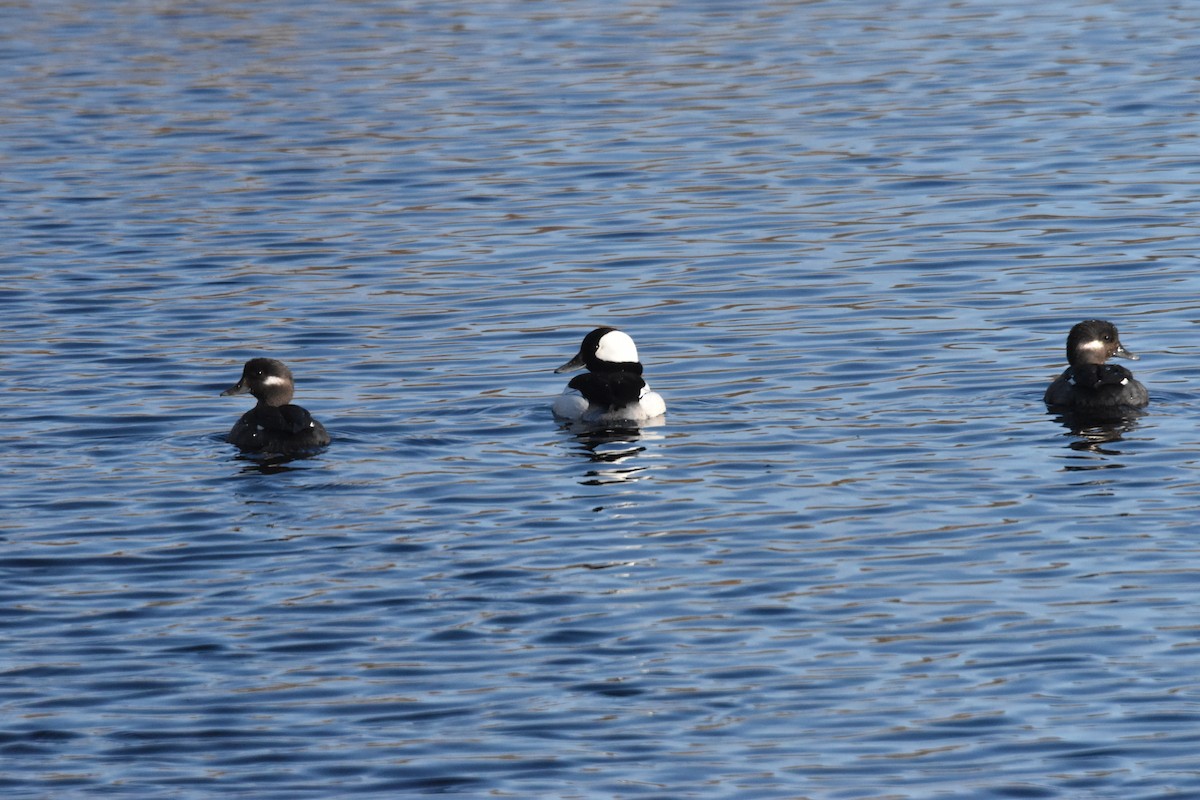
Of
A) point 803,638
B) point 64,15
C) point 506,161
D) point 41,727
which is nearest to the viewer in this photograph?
point 41,727

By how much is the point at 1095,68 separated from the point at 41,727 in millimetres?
23092

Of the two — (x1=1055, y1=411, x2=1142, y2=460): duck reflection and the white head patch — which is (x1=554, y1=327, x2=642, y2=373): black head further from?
(x1=1055, y1=411, x2=1142, y2=460): duck reflection

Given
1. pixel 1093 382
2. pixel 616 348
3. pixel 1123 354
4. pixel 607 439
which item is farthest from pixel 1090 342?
pixel 607 439

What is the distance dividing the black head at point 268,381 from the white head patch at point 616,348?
228cm

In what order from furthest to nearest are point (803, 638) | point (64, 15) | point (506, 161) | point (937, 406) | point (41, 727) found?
point (64, 15), point (506, 161), point (937, 406), point (803, 638), point (41, 727)

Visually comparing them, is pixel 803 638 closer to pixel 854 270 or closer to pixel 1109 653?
pixel 1109 653

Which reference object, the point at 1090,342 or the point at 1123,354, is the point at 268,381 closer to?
the point at 1090,342

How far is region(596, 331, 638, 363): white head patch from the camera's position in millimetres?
15883

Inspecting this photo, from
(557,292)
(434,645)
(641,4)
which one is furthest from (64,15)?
(434,645)

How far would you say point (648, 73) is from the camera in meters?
30.9

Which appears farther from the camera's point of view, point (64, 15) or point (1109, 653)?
point (64, 15)

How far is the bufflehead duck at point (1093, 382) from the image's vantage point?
14.7 metres

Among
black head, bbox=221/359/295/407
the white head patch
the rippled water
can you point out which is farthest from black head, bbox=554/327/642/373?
black head, bbox=221/359/295/407

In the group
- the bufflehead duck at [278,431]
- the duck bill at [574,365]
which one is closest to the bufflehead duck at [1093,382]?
the duck bill at [574,365]
